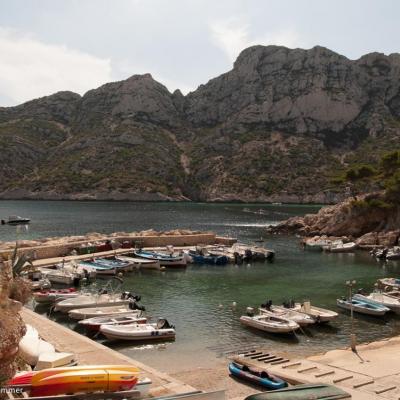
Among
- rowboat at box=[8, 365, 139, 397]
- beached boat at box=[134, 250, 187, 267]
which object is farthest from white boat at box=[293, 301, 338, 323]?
beached boat at box=[134, 250, 187, 267]

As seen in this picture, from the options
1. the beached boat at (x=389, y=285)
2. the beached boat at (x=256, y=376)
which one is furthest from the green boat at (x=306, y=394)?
the beached boat at (x=389, y=285)

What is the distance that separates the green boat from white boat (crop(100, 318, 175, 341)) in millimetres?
12190

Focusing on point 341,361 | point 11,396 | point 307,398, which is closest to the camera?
point 11,396

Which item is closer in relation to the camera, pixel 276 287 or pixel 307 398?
pixel 307 398

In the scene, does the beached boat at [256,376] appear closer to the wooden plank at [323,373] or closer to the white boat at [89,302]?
the wooden plank at [323,373]

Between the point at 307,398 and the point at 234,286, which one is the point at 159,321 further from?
the point at 234,286

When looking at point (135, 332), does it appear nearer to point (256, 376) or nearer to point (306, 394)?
point (256, 376)

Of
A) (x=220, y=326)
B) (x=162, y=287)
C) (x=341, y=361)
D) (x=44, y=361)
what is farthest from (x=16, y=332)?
(x=162, y=287)

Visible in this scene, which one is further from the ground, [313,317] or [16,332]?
[16,332]

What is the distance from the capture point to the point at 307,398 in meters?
16.8

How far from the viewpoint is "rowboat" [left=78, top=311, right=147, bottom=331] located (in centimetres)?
2977

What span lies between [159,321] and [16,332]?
1693 centimetres

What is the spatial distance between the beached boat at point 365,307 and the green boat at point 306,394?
1787cm

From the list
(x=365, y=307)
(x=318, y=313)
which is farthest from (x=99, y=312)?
(x=365, y=307)
